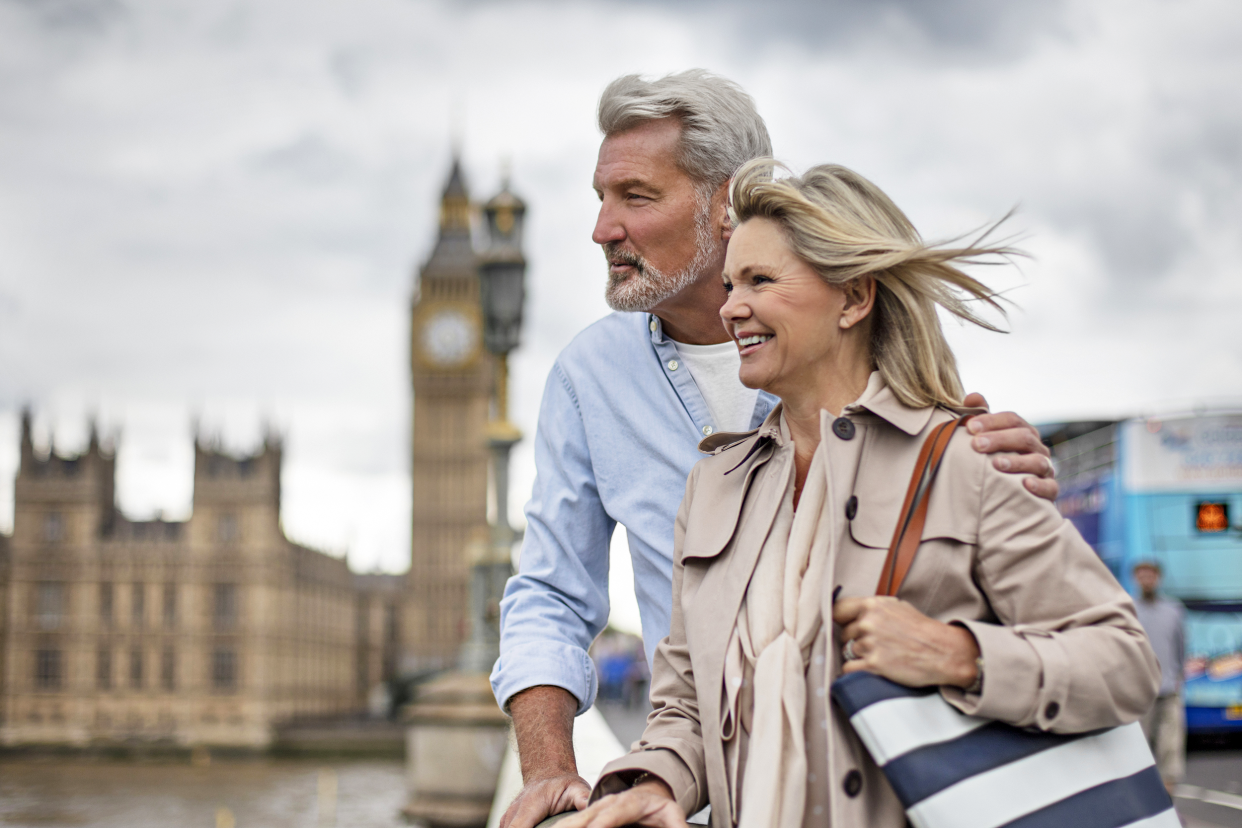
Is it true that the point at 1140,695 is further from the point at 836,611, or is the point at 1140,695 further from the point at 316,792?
the point at 316,792

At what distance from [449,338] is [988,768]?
69.7 meters

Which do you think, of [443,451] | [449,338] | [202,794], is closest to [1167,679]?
[202,794]

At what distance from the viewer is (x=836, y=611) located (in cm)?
104

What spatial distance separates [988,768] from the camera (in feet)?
3.14

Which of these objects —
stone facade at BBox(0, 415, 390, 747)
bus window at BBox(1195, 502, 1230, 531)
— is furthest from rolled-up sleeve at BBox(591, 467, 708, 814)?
stone facade at BBox(0, 415, 390, 747)

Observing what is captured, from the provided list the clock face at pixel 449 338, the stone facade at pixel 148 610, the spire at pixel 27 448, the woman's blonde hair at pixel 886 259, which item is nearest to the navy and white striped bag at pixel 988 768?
the woman's blonde hair at pixel 886 259

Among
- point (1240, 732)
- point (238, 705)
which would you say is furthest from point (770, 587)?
point (238, 705)

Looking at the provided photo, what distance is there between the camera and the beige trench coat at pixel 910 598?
964mm

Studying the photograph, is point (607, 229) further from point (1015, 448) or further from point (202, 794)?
point (202, 794)

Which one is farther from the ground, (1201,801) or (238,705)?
(1201,801)

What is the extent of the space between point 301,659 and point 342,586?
7334 millimetres

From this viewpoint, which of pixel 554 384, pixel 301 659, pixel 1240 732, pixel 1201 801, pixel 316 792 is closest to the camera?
pixel 554 384

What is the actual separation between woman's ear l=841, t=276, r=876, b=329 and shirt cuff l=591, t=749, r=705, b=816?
0.46 metres

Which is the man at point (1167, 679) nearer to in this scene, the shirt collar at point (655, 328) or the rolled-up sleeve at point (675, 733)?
the shirt collar at point (655, 328)
